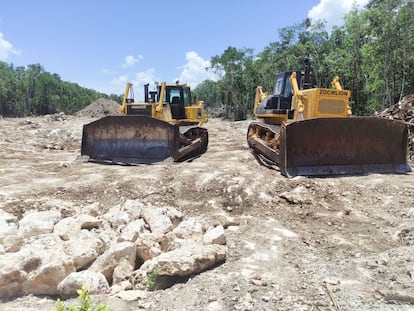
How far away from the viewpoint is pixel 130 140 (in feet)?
30.9

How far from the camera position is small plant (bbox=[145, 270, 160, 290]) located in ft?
11.5

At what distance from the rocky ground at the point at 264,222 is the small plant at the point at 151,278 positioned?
10 centimetres

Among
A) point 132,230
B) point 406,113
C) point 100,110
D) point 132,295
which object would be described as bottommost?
point 132,295

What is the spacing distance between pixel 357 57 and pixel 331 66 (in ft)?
7.28

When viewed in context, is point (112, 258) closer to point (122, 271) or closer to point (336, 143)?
point (122, 271)

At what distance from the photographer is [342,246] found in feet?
14.4

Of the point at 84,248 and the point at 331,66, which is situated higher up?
the point at 331,66

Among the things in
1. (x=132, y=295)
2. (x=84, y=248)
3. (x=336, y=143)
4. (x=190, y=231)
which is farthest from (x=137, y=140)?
(x=132, y=295)

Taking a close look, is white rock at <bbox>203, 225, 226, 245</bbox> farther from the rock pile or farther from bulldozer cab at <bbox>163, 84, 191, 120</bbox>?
bulldozer cab at <bbox>163, 84, 191, 120</bbox>

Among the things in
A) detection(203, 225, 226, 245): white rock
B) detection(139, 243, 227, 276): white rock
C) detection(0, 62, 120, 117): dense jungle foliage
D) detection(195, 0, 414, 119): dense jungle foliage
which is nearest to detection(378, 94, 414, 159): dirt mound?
detection(195, 0, 414, 119): dense jungle foliage

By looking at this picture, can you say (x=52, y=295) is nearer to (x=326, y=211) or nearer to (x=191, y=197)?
(x=191, y=197)

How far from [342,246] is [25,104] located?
2484 inches

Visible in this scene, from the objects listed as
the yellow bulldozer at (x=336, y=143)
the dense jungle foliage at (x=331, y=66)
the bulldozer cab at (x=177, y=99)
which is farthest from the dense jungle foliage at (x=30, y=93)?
the yellow bulldozer at (x=336, y=143)

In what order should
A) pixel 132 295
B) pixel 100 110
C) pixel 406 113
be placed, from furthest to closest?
pixel 100 110 → pixel 406 113 → pixel 132 295
